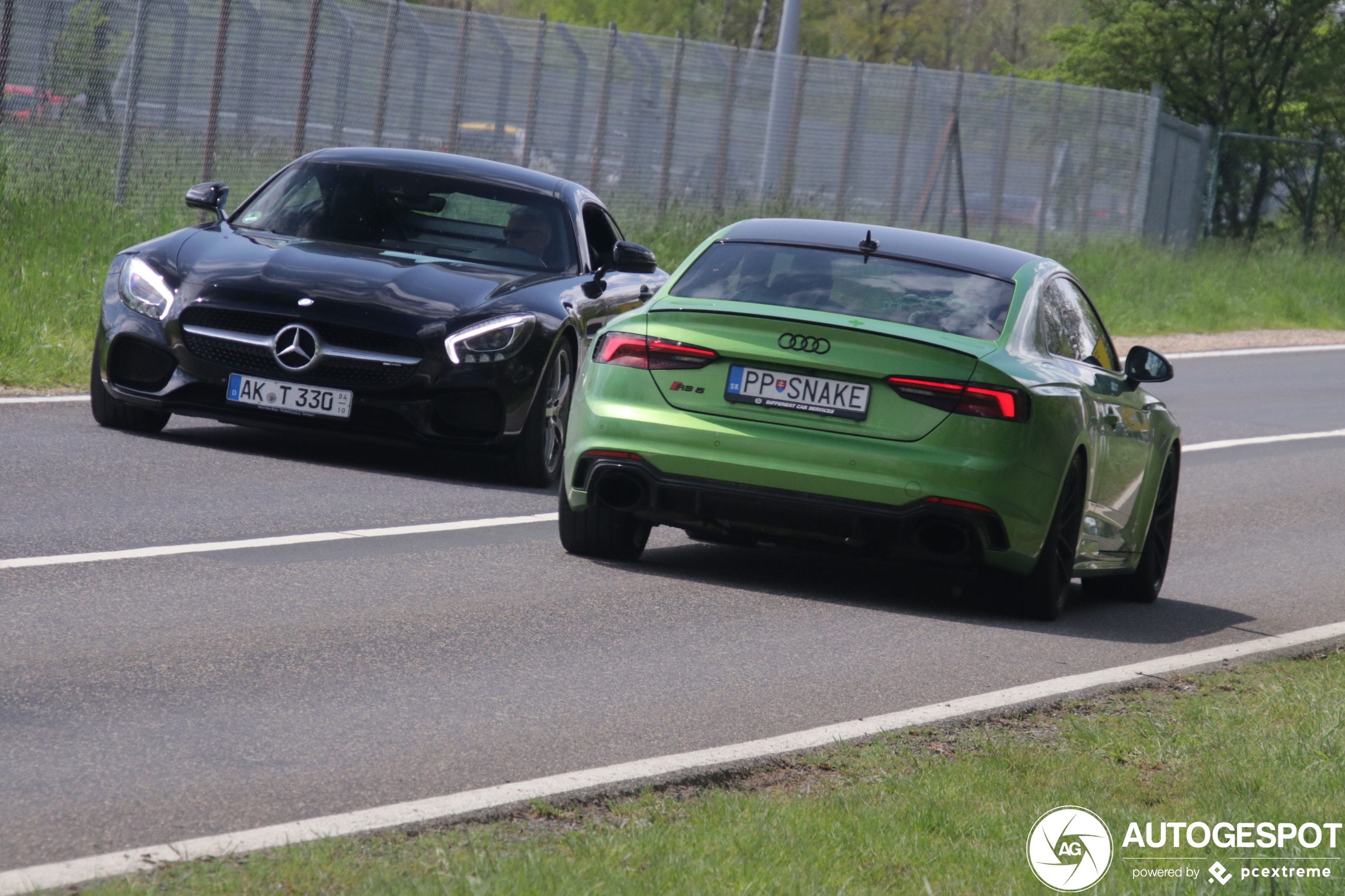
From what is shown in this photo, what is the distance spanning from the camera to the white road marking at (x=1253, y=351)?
25.2 m

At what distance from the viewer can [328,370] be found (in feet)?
32.6

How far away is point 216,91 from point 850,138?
42.6 ft

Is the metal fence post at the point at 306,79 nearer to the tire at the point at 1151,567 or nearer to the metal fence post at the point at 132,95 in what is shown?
the metal fence post at the point at 132,95

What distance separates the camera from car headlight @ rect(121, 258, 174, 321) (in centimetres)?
1011

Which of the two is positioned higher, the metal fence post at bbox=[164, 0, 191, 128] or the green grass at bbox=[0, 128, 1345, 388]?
the metal fence post at bbox=[164, 0, 191, 128]

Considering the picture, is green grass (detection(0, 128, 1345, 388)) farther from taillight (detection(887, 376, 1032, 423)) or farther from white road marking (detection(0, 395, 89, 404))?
taillight (detection(887, 376, 1032, 423))

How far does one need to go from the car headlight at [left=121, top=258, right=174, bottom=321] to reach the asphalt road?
2.40 ft

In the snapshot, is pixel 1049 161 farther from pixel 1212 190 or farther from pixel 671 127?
pixel 671 127

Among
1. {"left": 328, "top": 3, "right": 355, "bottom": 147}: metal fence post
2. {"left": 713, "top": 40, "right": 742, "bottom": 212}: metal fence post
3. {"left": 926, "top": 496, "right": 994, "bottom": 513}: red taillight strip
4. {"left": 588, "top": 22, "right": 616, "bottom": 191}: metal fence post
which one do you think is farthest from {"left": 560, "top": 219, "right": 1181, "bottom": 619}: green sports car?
{"left": 713, "top": 40, "right": 742, "bottom": 212}: metal fence post

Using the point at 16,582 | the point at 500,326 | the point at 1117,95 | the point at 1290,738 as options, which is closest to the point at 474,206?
the point at 500,326

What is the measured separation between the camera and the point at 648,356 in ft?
26.0

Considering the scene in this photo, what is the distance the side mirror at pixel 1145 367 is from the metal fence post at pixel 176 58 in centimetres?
1224

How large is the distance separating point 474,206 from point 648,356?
143 inches

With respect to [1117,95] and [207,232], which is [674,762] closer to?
[207,232]
